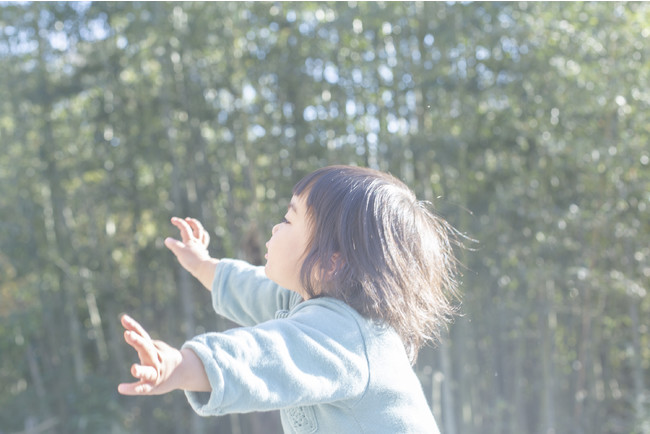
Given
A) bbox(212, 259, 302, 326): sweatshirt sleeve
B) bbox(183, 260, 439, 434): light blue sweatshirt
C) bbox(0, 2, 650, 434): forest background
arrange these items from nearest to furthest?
bbox(183, 260, 439, 434): light blue sweatshirt, bbox(212, 259, 302, 326): sweatshirt sleeve, bbox(0, 2, 650, 434): forest background

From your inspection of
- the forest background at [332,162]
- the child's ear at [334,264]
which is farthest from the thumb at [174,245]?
the forest background at [332,162]

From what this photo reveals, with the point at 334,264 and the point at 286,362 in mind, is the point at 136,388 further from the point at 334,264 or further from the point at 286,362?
the point at 334,264

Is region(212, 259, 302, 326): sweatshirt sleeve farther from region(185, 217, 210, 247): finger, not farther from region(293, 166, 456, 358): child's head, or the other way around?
region(293, 166, 456, 358): child's head

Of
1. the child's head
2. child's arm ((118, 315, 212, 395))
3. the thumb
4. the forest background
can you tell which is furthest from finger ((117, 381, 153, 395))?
the forest background

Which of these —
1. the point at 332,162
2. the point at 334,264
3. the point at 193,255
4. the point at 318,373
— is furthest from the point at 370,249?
the point at 332,162

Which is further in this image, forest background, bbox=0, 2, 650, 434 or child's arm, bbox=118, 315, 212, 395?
forest background, bbox=0, 2, 650, 434

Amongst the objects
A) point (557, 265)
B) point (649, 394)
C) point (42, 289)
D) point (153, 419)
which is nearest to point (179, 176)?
point (42, 289)

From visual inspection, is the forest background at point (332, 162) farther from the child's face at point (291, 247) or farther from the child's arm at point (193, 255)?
the child's face at point (291, 247)

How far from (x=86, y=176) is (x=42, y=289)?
0.94 m

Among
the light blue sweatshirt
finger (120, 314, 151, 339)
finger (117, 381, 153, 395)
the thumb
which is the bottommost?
the light blue sweatshirt

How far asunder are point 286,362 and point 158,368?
0.17 metres

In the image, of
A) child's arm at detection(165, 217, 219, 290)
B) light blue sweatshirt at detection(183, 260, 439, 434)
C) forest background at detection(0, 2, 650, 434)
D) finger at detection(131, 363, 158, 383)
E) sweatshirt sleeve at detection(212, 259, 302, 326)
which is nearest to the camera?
finger at detection(131, 363, 158, 383)

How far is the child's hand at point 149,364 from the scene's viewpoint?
0.67 metres

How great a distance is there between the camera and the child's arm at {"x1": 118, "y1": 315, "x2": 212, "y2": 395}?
0.68m
